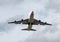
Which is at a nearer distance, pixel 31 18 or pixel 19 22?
pixel 31 18

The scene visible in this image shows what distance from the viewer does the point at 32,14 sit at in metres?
115

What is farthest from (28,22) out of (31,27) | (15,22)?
(15,22)

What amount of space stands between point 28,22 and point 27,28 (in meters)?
5.73

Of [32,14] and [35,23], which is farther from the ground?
[32,14]

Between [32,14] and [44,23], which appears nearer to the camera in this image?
[32,14]

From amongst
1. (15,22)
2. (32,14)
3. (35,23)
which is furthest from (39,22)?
(15,22)

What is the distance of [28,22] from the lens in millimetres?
117000

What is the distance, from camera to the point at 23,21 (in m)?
122

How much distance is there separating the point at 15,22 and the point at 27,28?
45.3ft

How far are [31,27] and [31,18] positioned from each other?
9329 millimetres

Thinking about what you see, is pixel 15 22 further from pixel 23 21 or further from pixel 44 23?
pixel 44 23

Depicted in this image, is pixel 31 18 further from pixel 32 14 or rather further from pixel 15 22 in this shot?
pixel 15 22

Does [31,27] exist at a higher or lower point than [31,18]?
lower

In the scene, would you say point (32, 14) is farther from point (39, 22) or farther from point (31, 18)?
point (39, 22)
